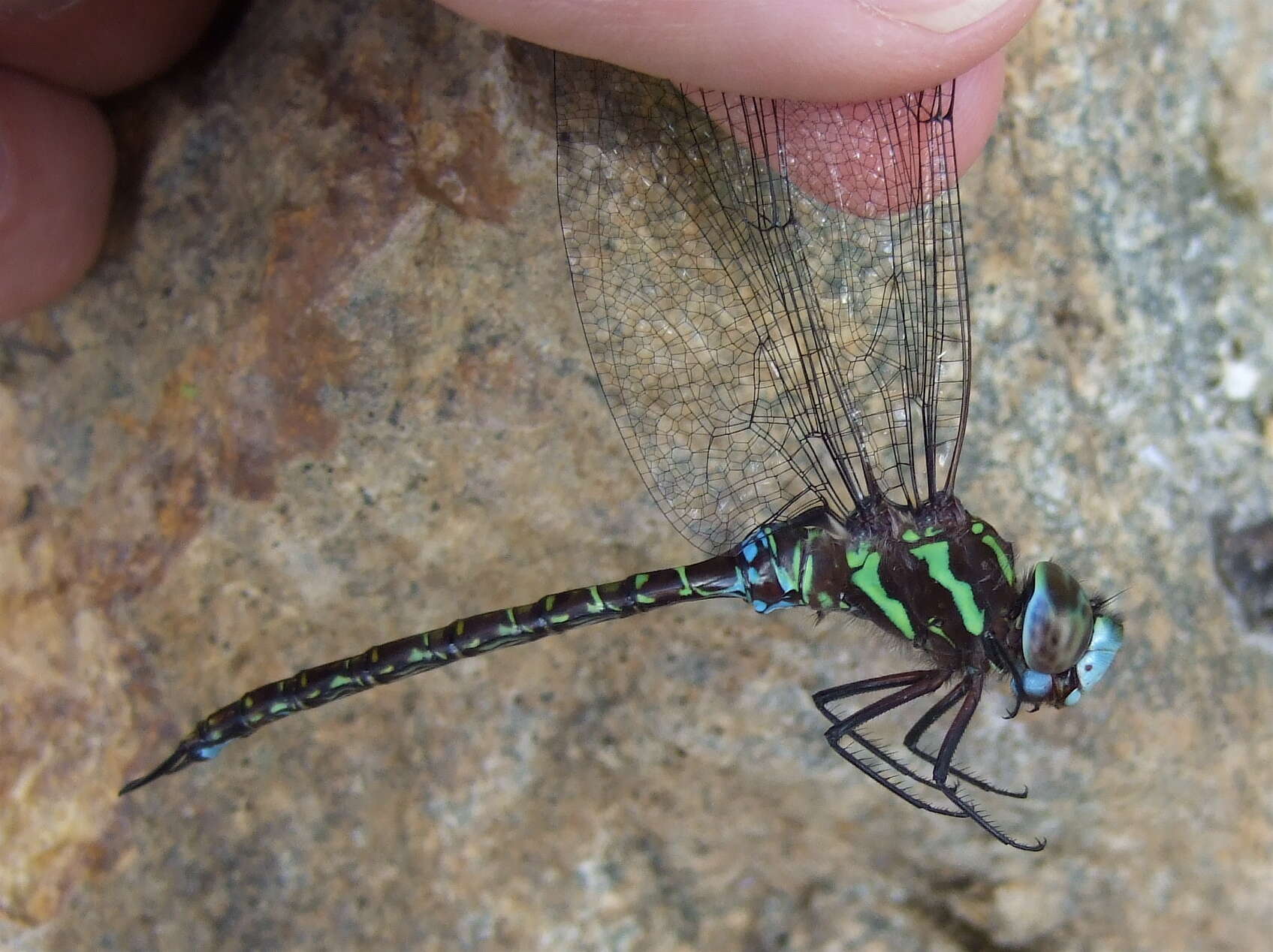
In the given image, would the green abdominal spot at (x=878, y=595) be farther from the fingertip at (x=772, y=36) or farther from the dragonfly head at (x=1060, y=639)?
the fingertip at (x=772, y=36)

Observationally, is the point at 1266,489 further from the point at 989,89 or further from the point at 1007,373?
the point at 989,89

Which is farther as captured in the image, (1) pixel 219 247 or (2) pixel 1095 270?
(2) pixel 1095 270

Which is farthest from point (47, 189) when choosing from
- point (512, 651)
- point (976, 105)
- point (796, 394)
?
point (976, 105)

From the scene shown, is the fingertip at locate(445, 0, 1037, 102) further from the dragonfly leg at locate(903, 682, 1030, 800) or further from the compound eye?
the dragonfly leg at locate(903, 682, 1030, 800)

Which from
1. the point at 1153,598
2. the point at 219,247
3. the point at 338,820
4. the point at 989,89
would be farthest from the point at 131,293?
the point at 1153,598

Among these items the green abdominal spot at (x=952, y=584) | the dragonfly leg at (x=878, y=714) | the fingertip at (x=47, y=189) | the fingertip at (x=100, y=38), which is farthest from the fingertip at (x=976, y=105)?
the fingertip at (x=47, y=189)
